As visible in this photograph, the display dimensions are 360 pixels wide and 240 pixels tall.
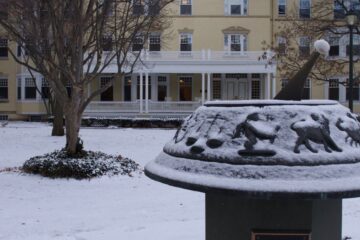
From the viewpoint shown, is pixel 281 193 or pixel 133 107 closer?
pixel 281 193

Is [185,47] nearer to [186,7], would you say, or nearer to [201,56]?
[201,56]

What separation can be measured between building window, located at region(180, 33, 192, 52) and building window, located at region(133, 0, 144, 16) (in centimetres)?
2399

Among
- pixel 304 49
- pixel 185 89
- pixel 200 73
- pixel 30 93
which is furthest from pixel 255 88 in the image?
pixel 30 93

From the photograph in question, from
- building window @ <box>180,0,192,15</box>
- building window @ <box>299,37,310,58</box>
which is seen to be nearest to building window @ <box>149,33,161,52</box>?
building window @ <box>180,0,192,15</box>

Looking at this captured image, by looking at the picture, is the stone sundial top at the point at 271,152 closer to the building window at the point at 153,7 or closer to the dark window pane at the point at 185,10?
the building window at the point at 153,7

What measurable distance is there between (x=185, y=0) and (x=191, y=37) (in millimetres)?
2691

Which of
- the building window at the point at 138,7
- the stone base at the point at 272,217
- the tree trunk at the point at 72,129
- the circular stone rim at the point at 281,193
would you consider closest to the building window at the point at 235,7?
the building window at the point at 138,7

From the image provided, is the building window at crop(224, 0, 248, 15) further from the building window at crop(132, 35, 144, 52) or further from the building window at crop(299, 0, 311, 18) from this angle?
the building window at crop(132, 35, 144, 52)

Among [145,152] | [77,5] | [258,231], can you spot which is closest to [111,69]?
[145,152]

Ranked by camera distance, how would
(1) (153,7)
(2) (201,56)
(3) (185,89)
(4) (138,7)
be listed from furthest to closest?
1. (3) (185,89)
2. (2) (201,56)
3. (4) (138,7)
4. (1) (153,7)

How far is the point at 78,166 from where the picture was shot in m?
11.0

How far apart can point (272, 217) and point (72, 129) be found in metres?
9.45

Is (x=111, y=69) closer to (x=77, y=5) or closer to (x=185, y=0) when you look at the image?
(x=185, y=0)

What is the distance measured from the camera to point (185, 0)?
38125mm
